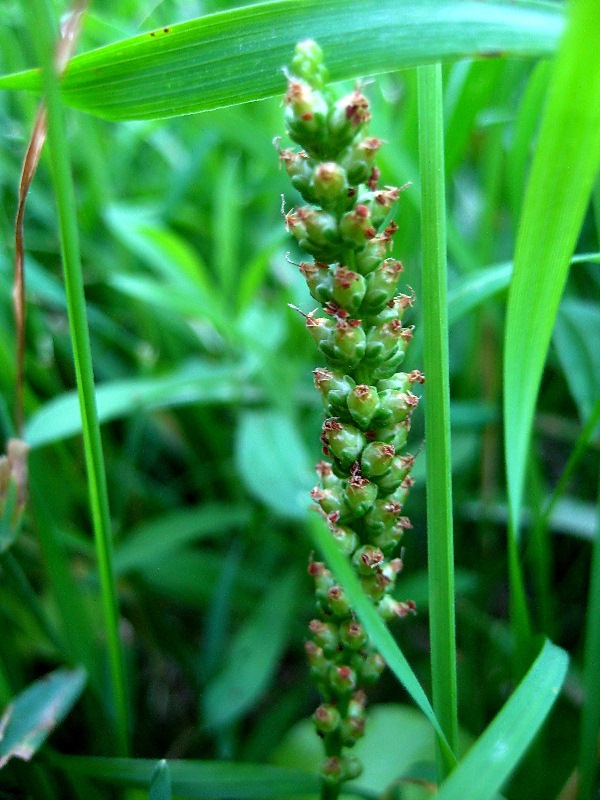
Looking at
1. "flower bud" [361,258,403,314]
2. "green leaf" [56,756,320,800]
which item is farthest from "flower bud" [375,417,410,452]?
"green leaf" [56,756,320,800]

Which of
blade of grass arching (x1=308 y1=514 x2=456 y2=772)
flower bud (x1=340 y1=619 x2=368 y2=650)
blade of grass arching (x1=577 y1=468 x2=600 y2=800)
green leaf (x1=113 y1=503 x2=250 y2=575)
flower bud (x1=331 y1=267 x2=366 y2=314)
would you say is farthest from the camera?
green leaf (x1=113 y1=503 x2=250 y2=575)

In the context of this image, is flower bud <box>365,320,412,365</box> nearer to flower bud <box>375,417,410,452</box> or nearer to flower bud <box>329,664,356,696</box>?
flower bud <box>375,417,410,452</box>

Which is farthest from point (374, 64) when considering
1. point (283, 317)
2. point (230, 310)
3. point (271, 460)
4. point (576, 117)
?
point (230, 310)

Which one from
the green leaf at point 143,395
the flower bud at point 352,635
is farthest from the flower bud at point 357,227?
the green leaf at point 143,395

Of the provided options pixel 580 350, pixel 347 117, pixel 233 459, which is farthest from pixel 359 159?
pixel 233 459

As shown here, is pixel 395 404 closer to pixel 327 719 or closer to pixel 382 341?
pixel 382 341

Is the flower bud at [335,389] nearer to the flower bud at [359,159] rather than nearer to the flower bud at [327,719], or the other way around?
the flower bud at [359,159]

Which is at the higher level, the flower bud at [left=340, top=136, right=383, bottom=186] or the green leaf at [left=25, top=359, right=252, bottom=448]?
the flower bud at [left=340, top=136, right=383, bottom=186]
